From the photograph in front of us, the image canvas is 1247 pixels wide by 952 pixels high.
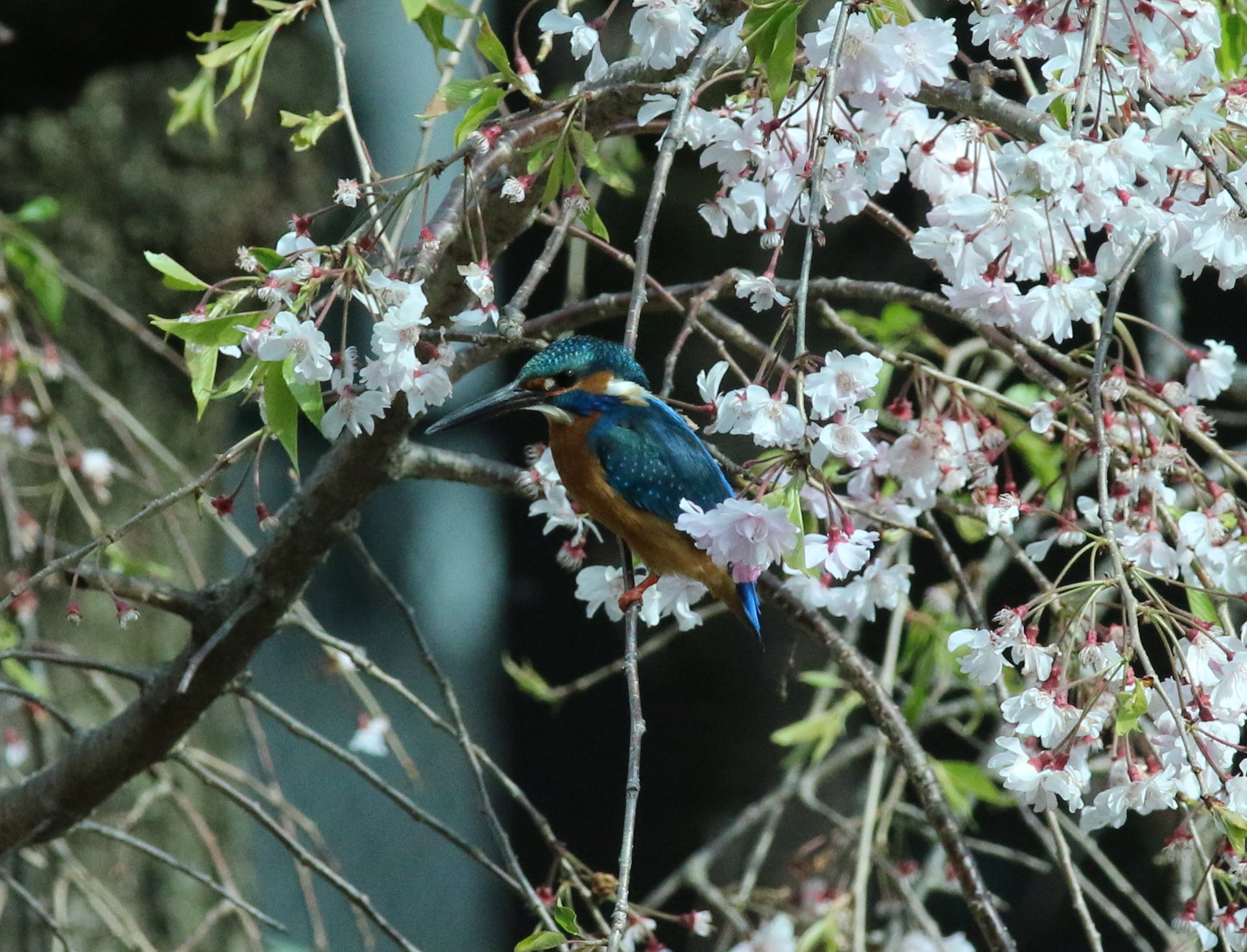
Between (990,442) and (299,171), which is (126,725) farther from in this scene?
(299,171)

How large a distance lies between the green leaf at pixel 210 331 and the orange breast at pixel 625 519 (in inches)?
18.3

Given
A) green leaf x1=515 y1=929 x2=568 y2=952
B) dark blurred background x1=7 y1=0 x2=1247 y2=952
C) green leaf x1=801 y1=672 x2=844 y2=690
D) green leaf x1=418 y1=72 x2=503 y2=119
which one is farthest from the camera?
dark blurred background x1=7 y1=0 x2=1247 y2=952

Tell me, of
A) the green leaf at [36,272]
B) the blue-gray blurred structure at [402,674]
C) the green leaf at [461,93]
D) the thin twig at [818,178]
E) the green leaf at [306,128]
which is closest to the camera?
the thin twig at [818,178]

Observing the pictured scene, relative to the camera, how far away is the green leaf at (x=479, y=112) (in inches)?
40.4

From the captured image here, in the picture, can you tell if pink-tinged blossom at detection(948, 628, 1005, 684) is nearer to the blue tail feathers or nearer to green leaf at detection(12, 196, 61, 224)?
the blue tail feathers

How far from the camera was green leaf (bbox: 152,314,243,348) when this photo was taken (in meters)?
0.90

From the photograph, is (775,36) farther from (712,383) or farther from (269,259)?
(269,259)

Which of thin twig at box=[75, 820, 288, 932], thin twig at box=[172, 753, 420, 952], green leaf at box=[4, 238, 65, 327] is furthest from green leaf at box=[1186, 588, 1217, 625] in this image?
green leaf at box=[4, 238, 65, 327]

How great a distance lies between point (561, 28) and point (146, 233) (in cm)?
207

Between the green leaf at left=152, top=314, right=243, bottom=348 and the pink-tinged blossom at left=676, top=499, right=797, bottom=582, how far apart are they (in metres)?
0.36

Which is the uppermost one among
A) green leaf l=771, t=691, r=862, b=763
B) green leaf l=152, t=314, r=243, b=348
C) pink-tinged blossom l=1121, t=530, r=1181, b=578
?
green leaf l=152, t=314, r=243, b=348

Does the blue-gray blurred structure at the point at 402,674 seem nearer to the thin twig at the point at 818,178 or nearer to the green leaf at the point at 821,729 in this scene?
the green leaf at the point at 821,729

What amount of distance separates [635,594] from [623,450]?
0.17 metres

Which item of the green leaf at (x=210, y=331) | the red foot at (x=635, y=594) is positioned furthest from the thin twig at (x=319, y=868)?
the green leaf at (x=210, y=331)
